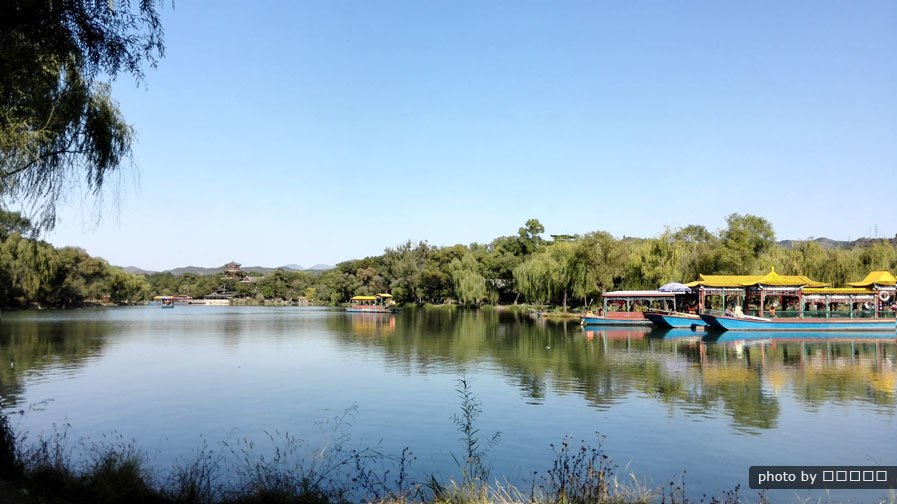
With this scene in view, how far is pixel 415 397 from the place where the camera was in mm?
15180

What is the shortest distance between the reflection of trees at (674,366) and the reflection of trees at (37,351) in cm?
1146

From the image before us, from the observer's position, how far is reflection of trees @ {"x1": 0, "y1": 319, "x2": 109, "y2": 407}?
17.1m

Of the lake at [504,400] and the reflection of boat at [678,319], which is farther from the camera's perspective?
the reflection of boat at [678,319]

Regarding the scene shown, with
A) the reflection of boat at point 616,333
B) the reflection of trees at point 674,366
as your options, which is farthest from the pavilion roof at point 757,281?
the reflection of trees at point 674,366

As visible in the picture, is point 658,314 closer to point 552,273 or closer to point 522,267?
point 552,273

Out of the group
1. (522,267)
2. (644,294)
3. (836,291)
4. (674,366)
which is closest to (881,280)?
(836,291)

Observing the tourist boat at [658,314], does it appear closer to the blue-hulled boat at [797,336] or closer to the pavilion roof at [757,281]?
the pavilion roof at [757,281]

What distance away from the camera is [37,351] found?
24750 mm

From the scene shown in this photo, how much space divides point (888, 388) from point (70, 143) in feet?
67.0

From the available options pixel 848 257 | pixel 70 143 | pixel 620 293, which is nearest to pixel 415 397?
pixel 70 143

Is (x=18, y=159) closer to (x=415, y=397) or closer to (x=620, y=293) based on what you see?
(x=415, y=397)

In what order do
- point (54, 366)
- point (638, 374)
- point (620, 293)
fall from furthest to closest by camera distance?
point (620, 293) → point (54, 366) → point (638, 374)

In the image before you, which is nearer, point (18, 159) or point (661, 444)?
point (18, 159)

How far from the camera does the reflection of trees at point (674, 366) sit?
597 inches
